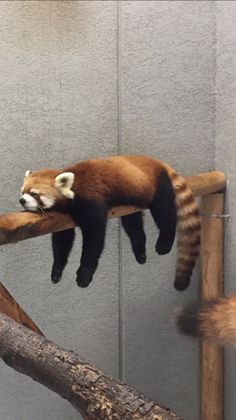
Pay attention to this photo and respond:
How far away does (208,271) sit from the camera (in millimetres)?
2100

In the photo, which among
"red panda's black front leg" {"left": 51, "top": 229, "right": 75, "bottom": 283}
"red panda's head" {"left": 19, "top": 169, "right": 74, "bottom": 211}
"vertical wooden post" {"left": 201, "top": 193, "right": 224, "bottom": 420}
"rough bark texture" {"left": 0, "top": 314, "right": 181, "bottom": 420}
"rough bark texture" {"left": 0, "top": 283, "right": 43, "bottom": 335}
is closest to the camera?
"rough bark texture" {"left": 0, "top": 314, "right": 181, "bottom": 420}

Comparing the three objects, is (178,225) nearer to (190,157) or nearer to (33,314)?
(190,157)

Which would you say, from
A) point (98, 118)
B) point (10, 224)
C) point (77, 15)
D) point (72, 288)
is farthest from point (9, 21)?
point (72, 288)

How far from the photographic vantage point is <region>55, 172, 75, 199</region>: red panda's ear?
144 cm

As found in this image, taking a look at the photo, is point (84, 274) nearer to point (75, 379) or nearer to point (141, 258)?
point (141, 258)

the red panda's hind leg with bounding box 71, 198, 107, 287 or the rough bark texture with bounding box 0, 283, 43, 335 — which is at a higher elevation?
the red panda's hind leg with bounding box 71, 198, 107, 287

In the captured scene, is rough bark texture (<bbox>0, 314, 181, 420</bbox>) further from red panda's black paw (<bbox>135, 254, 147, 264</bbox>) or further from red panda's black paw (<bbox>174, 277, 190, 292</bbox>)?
red panda's black paw (<bbox>174, 277, 190, 292</bbox>)

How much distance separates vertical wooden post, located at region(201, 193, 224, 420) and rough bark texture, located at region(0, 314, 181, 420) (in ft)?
3.69

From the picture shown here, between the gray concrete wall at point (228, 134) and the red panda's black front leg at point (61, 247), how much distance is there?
28.0 inches

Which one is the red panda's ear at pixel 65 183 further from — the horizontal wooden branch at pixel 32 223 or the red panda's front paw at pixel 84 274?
the red panda's front paw at pixel 84 274

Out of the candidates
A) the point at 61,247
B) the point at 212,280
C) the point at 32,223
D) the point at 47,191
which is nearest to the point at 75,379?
the point at 32,223

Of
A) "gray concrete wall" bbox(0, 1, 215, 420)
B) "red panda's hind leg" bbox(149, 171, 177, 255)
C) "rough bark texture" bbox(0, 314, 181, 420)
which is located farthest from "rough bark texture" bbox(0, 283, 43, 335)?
"gray concrete wall" bbox(0, 1, 215, 420)

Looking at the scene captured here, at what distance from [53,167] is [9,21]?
0.49 metres

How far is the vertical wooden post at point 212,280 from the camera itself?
6.83ft
